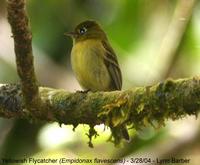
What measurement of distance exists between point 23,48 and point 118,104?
2.50 feet

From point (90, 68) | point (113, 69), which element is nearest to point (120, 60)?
point (113, 69)

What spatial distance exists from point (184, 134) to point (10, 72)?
2325mm

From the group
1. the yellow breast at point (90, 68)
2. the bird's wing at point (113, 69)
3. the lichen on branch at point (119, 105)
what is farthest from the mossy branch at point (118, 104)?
the bird's wing at point (113, 69)

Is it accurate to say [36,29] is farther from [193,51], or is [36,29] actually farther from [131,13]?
[193,51]

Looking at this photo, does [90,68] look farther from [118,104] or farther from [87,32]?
[118,104]

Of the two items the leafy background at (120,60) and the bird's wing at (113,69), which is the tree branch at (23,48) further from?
the bird's wing at (113,69)

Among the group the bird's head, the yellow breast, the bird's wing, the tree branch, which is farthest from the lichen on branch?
the bird's head

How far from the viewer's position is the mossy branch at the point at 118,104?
3.41 metres

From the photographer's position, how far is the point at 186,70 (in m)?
5.89

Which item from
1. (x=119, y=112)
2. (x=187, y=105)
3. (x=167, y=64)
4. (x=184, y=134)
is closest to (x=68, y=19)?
(x=167, y=64)

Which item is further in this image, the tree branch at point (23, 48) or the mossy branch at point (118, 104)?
the mossy branch at point (118, 104)

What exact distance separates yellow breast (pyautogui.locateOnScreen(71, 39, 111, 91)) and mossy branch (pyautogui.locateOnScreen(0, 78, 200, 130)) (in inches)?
28.0

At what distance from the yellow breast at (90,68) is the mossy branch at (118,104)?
0.71 meters

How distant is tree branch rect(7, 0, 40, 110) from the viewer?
3.10 metres
